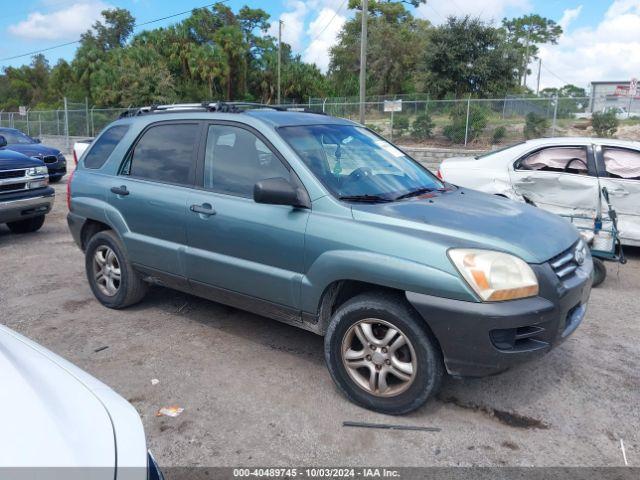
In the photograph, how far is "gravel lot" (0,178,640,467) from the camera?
2.97 meters

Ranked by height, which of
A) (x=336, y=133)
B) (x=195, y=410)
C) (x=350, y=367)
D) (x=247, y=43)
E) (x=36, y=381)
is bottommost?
(x=195, y=410)

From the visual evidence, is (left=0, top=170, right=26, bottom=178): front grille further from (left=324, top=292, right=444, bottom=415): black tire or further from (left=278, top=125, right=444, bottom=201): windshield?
(left=324, top=292, right=444, bottom=415): black tire

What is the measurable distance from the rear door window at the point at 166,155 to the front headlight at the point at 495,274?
2.24 meters

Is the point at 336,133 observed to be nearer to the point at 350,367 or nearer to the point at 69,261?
the point at 350,367

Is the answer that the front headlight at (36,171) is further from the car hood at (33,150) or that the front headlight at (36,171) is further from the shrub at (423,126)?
the shrub at (423,126)

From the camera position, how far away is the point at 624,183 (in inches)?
254

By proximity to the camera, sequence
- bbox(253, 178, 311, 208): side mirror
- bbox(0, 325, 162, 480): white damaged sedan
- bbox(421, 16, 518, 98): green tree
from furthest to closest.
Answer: bbox(421, 16, 518, 98): green tree < bbox(253, 178, 311, 208): side mirror < bbox(0, 325, 162, 480): white damaged sedan

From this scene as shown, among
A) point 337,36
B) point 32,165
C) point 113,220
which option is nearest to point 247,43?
point 337,36

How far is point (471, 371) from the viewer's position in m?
3.06

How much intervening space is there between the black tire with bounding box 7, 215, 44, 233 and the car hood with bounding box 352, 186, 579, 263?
22.1ft

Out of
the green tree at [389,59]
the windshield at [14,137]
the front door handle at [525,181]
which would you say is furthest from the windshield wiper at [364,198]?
the green tree at [389,59]

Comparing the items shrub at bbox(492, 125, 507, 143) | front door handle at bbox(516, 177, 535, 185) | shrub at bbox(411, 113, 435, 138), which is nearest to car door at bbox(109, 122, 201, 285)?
front door handle at bbox(516, 177, 535, 185)

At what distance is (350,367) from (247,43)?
147 feet

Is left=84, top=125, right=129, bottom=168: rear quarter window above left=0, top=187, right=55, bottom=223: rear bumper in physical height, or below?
above
